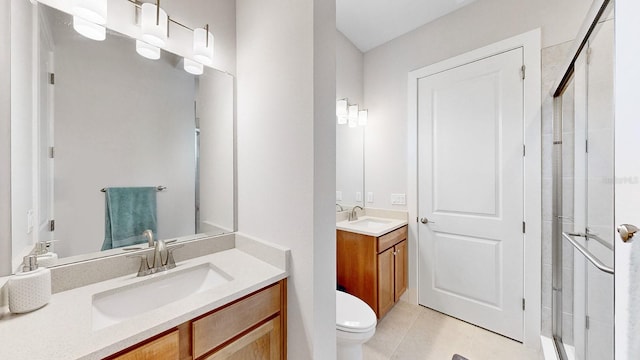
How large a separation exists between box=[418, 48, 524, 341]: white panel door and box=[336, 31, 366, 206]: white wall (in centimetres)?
66

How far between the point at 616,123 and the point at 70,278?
7.12 feet

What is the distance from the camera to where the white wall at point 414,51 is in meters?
1.67

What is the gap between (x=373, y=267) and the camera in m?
1.92

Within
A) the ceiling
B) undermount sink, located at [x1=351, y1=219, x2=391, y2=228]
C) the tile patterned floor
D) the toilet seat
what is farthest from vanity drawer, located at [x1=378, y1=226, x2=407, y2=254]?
the ceiling

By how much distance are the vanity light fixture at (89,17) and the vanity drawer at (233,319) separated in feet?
4.26

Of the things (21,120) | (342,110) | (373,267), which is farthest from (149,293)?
(342,110)

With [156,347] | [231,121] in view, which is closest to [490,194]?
[231,121]

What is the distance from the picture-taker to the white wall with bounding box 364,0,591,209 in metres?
1.67

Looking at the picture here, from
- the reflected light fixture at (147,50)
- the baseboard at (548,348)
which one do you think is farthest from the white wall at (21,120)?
the baseboard at (548,348)

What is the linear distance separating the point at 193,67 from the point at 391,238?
1994 millimetres

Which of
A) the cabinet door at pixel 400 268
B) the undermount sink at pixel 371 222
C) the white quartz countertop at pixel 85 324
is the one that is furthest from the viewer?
the undermount sink at pixel 371 222

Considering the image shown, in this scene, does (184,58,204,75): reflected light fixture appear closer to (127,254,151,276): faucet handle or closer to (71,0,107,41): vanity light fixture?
(71,0,107,41): vanity light fixture

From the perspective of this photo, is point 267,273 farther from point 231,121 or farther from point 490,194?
point 490,194

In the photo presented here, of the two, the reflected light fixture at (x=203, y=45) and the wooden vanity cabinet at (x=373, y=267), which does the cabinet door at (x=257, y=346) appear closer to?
the wooden vanity cabinet at (x=373, y=267)
